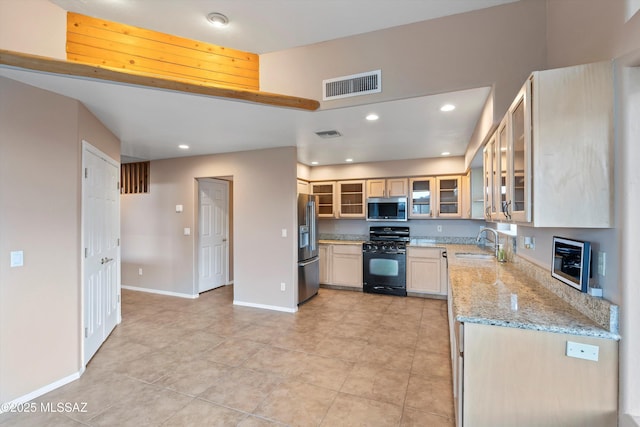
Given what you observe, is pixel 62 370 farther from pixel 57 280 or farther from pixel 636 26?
pixel 636 26

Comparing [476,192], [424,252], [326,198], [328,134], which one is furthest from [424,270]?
[328,134]

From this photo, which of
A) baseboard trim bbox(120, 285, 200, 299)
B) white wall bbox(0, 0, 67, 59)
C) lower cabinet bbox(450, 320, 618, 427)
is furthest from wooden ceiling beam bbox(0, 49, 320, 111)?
baseboard trim bbox(120, 285, 200, 299)

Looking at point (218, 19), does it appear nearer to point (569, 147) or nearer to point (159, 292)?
point (569, 147)

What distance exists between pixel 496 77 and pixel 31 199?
3.70 metres

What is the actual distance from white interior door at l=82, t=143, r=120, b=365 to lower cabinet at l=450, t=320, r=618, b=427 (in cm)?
324

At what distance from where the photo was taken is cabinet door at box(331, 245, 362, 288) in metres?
5.30

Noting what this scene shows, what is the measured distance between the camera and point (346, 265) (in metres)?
5.38

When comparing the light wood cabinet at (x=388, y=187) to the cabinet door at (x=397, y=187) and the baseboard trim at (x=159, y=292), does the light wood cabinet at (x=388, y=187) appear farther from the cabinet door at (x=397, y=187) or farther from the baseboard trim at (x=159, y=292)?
the baseboard trim at (x=159, y=292)

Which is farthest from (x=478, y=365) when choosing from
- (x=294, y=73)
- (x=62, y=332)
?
(x=62, y=332)

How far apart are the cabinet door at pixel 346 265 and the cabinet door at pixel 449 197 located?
A: 1630 millimetres

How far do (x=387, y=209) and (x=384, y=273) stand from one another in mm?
1173

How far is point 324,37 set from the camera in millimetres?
2504

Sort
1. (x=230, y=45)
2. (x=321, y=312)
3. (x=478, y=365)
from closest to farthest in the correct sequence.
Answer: (x=478, y=365)
(x=230, y=45)
(x=321, y=312)

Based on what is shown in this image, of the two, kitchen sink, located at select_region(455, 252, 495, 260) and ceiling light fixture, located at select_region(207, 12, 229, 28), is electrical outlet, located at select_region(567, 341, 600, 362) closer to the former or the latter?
kitchen sink, located at select_region(455, 252, 495, 260)
